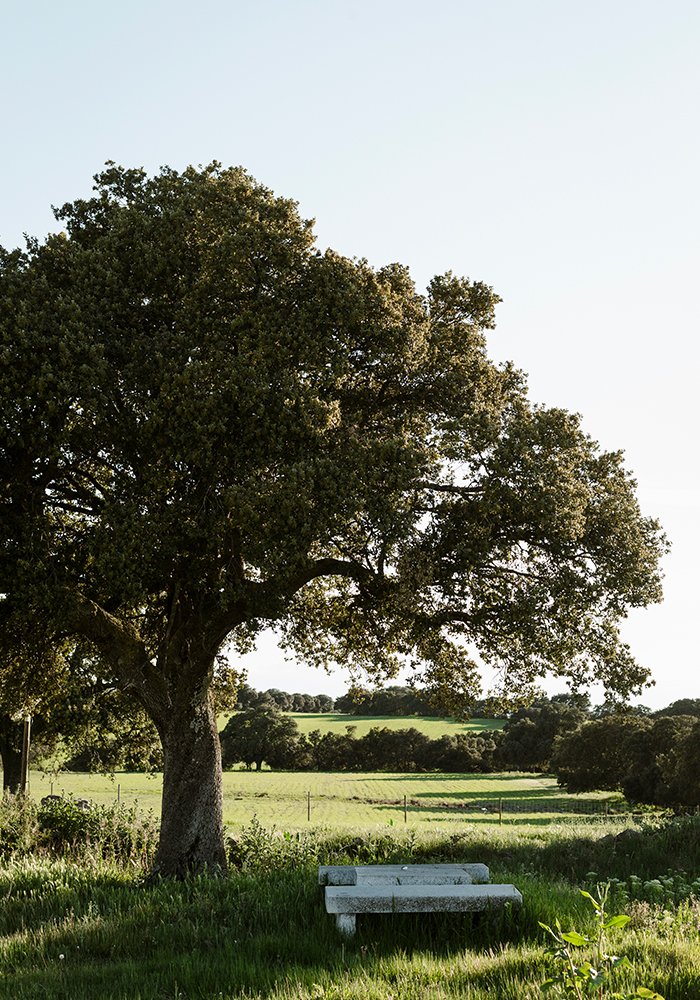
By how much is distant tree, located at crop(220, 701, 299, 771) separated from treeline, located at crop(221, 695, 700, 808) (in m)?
0.09

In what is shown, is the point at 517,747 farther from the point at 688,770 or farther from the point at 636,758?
the point at 688,770

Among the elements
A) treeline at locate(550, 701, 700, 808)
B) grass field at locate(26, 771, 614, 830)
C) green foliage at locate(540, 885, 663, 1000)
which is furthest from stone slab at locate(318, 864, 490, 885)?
treeline at locate(550, 701, 700, 808)

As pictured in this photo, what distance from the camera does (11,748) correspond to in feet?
115

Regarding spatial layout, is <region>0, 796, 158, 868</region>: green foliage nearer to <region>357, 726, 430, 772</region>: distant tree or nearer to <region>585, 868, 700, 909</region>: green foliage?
<region>585, 868, 700, 909</region>: green foliage

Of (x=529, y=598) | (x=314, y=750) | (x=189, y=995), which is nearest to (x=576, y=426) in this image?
(x=529, y=598)

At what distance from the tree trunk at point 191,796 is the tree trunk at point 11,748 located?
18519mm

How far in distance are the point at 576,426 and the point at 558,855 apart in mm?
10424

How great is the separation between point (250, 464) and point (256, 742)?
228ft

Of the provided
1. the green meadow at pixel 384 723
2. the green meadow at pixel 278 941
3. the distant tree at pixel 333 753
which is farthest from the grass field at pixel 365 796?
the green meadow at pixel 278 941

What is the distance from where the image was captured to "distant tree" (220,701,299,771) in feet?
264

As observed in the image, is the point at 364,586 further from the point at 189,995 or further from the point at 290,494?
the point at 189,995

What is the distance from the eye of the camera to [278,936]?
330 inches

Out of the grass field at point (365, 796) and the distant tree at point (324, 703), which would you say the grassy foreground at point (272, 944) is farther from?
the distant tree at point (324, 703)

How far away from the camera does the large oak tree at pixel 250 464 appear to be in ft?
49.3
